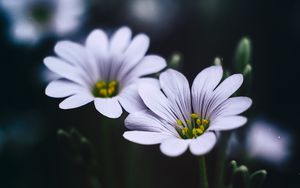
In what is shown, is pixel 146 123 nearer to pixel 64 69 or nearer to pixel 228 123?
pixel 228 123

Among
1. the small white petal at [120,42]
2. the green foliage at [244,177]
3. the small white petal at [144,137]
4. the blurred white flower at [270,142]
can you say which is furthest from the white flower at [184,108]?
the blurred white flower at [270,142]

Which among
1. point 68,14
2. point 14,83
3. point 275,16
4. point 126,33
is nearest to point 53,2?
point 68,14

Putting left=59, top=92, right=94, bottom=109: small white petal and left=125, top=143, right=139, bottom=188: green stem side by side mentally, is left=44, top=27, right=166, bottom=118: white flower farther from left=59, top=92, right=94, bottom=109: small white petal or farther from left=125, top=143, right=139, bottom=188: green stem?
left=125, top=143, right=139, bottom=188: green stem

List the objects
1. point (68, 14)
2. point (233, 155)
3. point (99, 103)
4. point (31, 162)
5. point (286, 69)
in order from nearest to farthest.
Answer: point (99, 103)
point (233, 155)
point (31, 162)
point (68, 14)
point (286, 69)

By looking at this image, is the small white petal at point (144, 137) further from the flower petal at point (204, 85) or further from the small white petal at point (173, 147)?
the flower petal at point (204, 85)

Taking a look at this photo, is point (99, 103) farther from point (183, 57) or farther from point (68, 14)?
point (183, 57)

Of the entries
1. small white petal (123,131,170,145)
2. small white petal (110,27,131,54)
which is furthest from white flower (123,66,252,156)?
small white petal (110,27,131,54)
